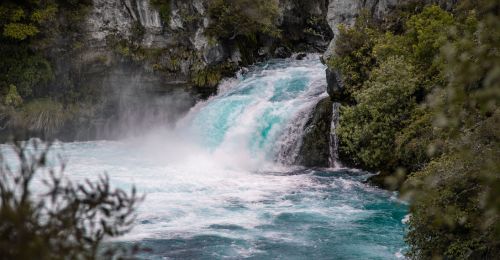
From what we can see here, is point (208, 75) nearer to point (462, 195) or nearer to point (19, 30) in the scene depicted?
point (19, 30)

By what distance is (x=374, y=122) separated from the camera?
62.2ft

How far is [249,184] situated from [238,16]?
11.1 meters

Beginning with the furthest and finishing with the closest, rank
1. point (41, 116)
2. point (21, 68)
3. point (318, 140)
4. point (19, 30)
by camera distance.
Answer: point (41, 116) → point (21, 68) → point (19, 30) → point (318, 140)

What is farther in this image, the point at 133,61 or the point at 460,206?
the point at 133,61

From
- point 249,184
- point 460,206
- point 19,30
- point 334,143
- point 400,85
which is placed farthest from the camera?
point 19,30

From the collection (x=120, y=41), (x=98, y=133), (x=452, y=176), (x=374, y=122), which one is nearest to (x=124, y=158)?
(x=98, y=133)

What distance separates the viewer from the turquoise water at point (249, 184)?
14.5 metres

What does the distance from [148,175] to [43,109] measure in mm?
8465

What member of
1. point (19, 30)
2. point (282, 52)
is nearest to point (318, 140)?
point (282, 52)

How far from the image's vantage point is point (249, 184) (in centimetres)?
2009

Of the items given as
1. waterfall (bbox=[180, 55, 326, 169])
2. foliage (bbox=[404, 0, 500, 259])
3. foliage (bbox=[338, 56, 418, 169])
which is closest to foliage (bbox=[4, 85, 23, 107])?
waterfall (bbox=[180, 55, 326, 169])

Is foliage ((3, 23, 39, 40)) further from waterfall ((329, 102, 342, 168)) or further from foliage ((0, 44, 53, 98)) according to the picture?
waterfall ((329, 102, 342, 168))

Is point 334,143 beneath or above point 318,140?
beneath

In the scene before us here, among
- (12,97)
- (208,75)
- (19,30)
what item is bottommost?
(12,97)
